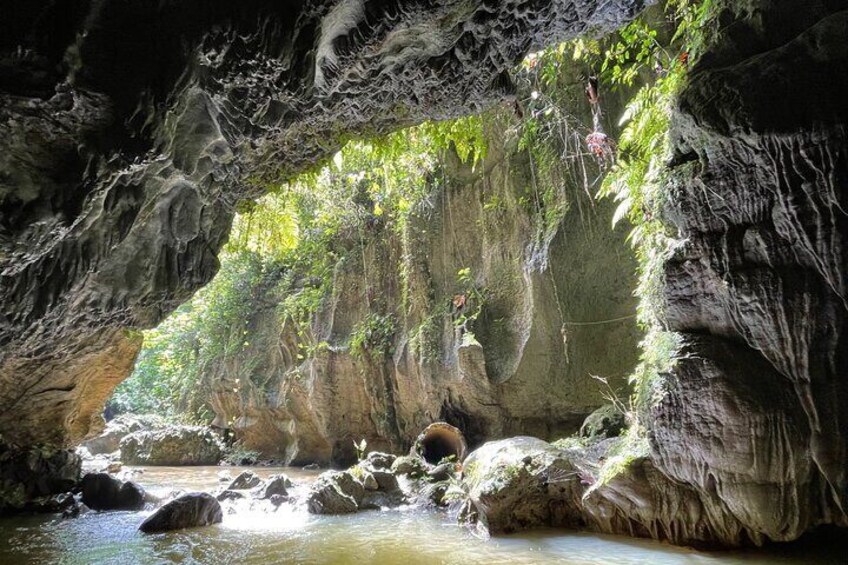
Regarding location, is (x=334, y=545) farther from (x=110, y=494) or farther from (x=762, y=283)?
(x=762, y=283)

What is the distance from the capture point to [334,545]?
5.86 m

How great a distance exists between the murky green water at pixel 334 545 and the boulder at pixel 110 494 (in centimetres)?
62

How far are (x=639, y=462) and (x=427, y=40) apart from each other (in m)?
4.68

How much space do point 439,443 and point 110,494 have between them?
618cm

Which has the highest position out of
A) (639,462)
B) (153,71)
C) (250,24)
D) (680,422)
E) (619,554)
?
(250,24)

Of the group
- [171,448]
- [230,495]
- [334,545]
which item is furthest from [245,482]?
[171,448]

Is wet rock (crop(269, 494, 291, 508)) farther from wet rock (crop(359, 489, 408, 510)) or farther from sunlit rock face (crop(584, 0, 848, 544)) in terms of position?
sunlit rock face (crop(584, 0, 848, 544))

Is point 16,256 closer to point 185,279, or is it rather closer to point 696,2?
point 185,279

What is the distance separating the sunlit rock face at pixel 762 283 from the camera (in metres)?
3.86

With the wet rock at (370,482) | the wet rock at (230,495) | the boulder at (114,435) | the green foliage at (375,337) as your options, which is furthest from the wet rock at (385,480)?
the boulder at (114,435)

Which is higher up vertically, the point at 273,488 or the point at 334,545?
the point at 334,545

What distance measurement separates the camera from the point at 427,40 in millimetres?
3773

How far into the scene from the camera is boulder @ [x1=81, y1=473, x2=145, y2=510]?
823 cm

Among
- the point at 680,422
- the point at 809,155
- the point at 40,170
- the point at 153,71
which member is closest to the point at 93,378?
the point at 40,170
